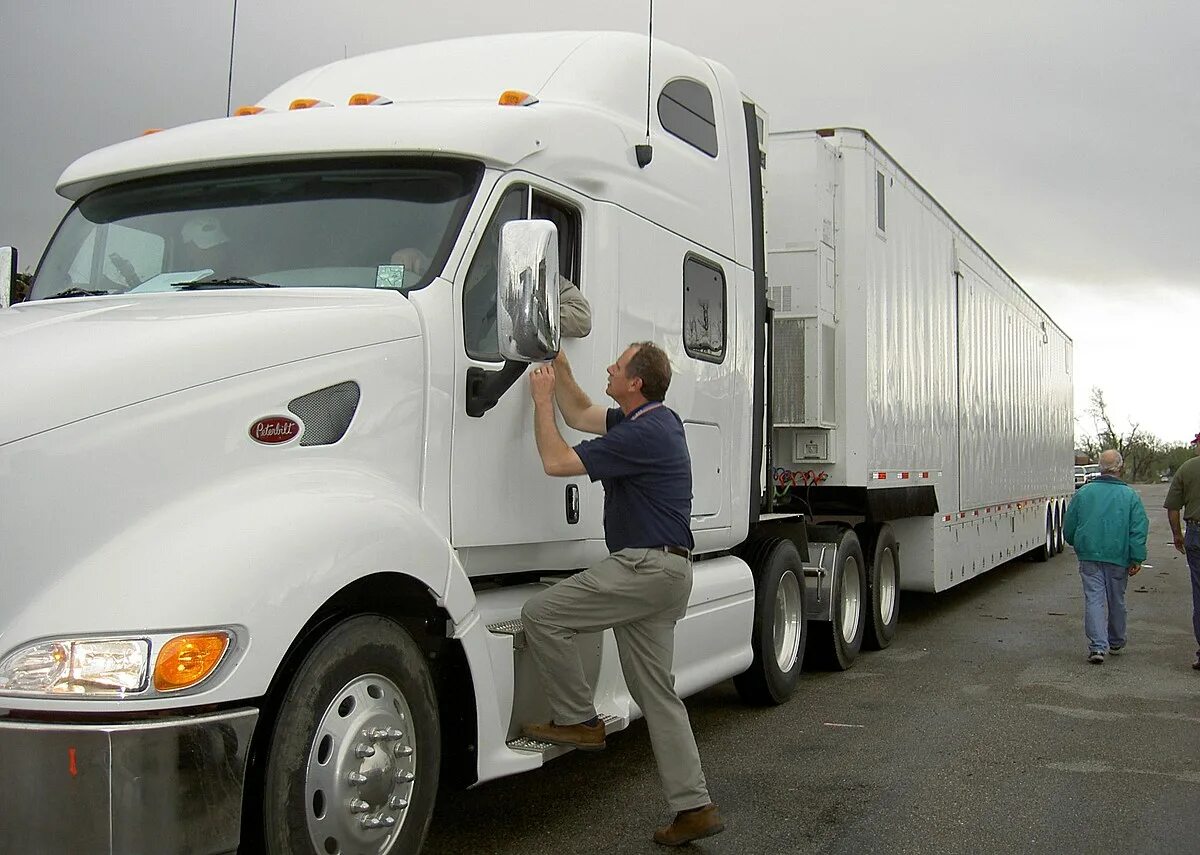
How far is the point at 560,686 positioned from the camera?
496cm

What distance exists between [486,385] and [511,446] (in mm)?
367

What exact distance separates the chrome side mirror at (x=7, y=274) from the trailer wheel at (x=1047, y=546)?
19.0 metres

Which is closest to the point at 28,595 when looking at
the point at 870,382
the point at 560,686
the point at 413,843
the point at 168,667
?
the point at 168,667

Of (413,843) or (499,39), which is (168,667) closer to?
(413,843)

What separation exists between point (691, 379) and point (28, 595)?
3.97 metres

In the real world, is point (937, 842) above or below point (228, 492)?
below

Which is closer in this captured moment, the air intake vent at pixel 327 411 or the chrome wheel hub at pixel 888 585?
the air intake vent at pixel 327 411

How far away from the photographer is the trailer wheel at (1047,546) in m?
21.4

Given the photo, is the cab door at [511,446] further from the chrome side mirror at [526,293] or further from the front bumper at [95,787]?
the front bumper at [95,787]

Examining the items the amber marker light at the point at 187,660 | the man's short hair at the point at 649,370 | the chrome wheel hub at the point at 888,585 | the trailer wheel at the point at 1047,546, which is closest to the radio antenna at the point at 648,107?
the man's short hair at the point at 649,370

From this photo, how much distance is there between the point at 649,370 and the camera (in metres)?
5.26

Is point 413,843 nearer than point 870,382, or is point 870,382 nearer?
point 413,843

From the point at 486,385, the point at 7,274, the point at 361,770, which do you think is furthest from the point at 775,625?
the point at 7,274

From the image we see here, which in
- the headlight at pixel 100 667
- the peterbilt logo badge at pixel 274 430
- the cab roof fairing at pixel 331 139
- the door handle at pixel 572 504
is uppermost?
the cab roof fairing at pixel 331 139
